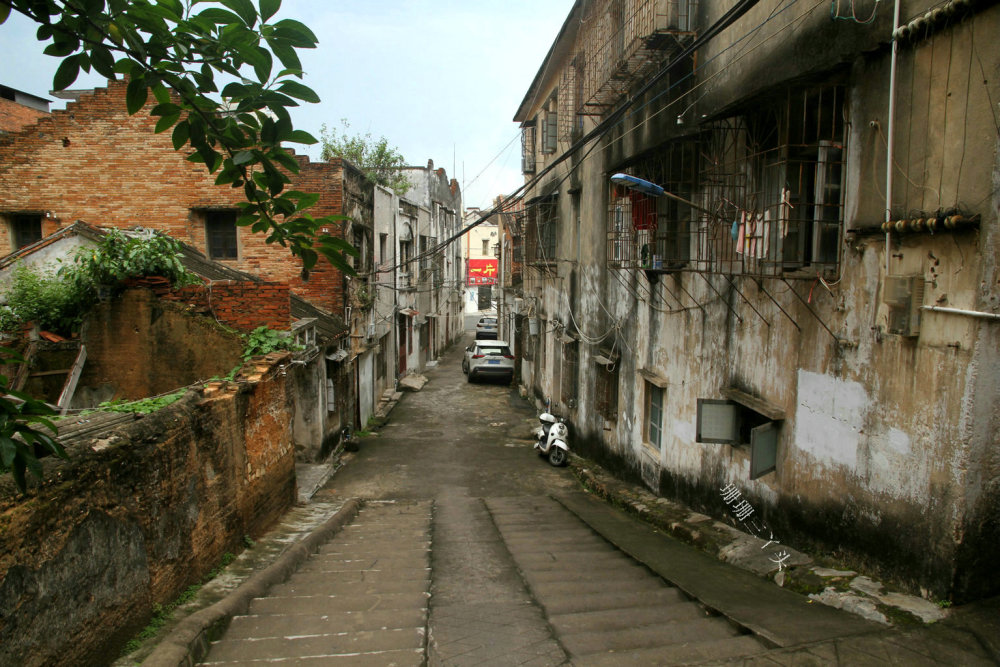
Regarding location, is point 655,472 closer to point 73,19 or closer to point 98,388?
point 98,388

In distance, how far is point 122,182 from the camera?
14.7 metres

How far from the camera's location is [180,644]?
396 centimetres

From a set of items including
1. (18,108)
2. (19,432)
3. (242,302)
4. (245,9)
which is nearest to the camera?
(19,432)

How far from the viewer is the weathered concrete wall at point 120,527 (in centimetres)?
331

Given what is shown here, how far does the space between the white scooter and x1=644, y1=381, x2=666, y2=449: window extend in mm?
3390

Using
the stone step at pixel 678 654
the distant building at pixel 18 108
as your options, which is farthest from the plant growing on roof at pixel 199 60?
the distant building at pixel 18 108

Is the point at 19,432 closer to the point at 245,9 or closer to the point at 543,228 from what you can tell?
the point at 245,9

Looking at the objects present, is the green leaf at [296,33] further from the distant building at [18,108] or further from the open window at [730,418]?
the distant building at [18,108]

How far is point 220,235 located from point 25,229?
4551 mm

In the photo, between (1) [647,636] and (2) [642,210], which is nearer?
(1) [647,636]

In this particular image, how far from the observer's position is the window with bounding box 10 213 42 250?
48.9ft

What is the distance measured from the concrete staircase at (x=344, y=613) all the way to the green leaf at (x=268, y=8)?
348 centimetres

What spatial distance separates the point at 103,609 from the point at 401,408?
15.2 m

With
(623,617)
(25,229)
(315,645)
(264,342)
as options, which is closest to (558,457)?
(264,342)
